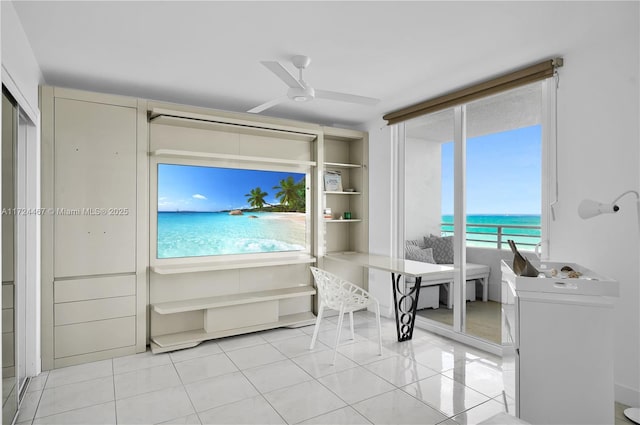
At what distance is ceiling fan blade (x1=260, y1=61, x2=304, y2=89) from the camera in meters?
2.37

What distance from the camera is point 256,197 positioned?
4277 millimetres

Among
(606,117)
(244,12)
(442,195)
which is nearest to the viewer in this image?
(244,12)

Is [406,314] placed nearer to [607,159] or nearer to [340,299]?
[340,299]

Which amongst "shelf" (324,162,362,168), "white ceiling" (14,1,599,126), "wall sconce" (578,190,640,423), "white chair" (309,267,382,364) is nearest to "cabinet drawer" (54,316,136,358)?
"white chair" (309,267,382,364)

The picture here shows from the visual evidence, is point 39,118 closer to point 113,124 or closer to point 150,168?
point 113,124

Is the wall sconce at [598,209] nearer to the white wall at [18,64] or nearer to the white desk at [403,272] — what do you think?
the white desk at [403,272]

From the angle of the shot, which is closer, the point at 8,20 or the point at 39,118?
the point at 8,20

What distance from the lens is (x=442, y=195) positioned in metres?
3.96

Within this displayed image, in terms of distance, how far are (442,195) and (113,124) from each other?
10.8 ft

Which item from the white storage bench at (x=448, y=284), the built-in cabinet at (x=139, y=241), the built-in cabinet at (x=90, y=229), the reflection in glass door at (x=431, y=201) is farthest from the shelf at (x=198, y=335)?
the reflection in glass door at (x=431, y=201)

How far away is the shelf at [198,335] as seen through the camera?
351 centimetres

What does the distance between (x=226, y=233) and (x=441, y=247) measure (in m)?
2.32

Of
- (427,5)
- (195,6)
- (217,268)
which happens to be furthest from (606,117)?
(217,268)

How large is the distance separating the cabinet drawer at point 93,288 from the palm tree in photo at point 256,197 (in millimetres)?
1423
